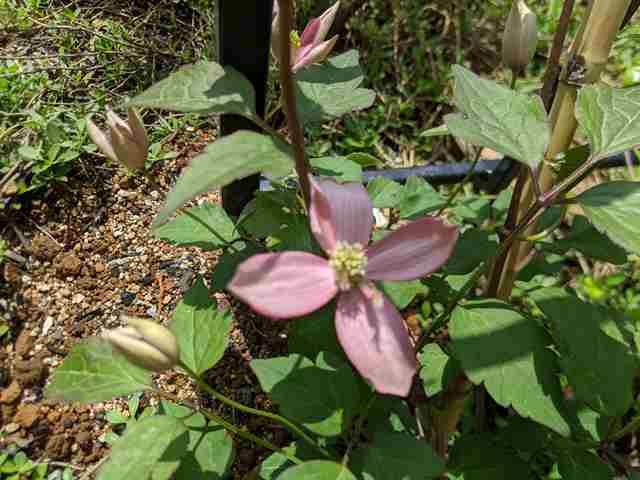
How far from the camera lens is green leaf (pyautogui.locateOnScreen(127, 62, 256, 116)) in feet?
1.79

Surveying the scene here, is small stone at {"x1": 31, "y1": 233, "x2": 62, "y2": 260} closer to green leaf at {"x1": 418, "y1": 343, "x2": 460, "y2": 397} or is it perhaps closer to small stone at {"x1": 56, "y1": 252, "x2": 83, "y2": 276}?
small stone at {"x1": 56, "y1": 252, "x2": 83, "y2": 276}

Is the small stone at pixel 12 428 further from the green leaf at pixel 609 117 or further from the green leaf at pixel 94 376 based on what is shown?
the green leaf at pixel 609 117

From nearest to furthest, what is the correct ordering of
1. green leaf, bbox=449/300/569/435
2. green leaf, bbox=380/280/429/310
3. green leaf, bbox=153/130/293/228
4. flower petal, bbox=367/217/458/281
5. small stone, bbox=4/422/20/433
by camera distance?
green leaf, bbox=153/130/293/228 < flower petal, bbox=367/217/458/281 < green leaf, bbox=449/300/569/435 < green leaf, bbox=380/280/429/310 < small stone, bbox=4/422/20/433

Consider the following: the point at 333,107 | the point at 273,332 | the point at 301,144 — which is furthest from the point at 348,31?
the point at 301,144

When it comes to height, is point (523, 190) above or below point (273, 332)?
above

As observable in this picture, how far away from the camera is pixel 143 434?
0.62 meters

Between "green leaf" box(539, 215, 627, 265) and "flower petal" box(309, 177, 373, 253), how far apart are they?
0.39 metres

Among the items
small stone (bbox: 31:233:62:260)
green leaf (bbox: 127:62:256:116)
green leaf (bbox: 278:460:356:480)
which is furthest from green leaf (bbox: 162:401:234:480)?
small stone (bbox: 31:233:62:260)

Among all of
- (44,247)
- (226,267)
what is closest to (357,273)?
(226,267)

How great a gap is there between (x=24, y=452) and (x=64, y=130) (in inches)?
26.8

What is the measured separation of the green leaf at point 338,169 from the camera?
33.7 inches

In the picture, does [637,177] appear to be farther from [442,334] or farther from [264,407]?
[264,407]

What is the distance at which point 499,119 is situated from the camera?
2.17 feet

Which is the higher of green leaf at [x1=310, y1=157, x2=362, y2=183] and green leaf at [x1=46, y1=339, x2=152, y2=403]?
green leaf at [x1=310, y1=157, x2=362, y2=183]
